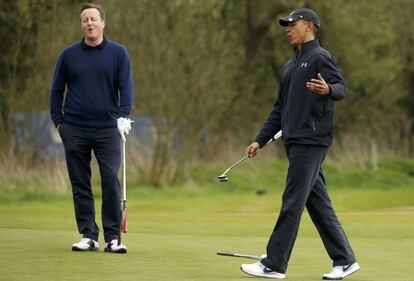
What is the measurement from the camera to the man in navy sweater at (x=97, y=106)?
32.6ft

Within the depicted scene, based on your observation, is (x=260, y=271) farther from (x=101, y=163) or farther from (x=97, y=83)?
(x=97, y=83)

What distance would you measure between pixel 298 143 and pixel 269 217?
7.45 meters

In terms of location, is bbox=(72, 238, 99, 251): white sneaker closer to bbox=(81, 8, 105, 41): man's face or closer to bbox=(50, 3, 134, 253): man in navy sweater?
bbox=(50, 3, 134, 253): man in navy sweater

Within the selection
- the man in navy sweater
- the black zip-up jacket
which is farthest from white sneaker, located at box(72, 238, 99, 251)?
the black zip-up jacket

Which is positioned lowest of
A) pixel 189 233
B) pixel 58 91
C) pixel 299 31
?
pixel 189 233

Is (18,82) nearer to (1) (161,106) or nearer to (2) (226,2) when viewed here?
(1) (161,106)

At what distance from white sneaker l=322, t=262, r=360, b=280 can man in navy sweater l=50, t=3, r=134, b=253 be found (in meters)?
2.06

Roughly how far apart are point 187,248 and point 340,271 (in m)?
2.09

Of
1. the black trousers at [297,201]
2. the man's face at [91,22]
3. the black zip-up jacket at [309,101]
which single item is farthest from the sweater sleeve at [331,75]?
the man's face at [91,22]

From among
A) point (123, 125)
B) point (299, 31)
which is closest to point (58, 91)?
point (123, 125)

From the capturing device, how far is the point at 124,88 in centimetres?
998

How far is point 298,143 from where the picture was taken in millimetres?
8438

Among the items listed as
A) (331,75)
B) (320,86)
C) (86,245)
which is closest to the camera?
(320,86)

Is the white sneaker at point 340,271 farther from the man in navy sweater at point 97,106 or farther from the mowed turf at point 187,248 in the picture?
the man in navy sweater at point 97,106
